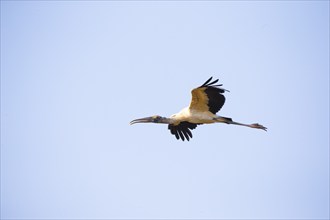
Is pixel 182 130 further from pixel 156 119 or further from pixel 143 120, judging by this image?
pixel 143 120

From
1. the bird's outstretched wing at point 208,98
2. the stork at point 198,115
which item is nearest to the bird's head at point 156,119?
the stork at point 198,115

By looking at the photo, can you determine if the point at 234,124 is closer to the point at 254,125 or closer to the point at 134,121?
A: the point at 254,125

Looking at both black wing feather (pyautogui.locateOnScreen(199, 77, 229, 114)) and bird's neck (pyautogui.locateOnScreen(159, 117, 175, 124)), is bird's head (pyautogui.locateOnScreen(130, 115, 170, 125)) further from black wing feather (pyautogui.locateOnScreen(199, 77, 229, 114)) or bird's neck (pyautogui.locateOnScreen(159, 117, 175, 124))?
black wing feather (pyautogui.locateOnScreen(199, 77, 229, 114))

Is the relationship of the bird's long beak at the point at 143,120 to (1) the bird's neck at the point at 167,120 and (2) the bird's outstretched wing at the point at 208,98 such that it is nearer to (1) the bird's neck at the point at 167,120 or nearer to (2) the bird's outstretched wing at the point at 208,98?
(1) the bird's neck at the point at 167,120

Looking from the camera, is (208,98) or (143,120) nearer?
(208,98)

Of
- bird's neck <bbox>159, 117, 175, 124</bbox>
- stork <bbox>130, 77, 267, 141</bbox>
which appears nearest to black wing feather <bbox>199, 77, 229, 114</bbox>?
stork <bbox>130, 77, 267, 141</bbox>

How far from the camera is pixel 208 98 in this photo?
22250 millimetres

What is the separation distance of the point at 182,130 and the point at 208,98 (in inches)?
101

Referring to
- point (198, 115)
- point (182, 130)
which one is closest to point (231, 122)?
point (198, 115)

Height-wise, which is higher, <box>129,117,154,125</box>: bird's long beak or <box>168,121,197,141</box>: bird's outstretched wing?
<box>129,117,154,125</box>: bird's long beak

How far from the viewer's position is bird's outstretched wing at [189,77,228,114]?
21.6 meters

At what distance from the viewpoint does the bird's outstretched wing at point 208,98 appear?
70.9ft

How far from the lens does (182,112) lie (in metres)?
23.3

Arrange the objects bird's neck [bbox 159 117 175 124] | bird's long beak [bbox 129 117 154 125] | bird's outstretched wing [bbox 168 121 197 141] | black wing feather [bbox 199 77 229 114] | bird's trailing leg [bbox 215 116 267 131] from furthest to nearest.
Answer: bird's outstretched wing [bbox 168 121 197 141], bird's neck [bbox 159 117 175 124], bird's long beak [bbox 129 117 154 125], bird's trailing leg [bbox 215 116 267 131], black wing feather [bbox 199 77 229 114]
